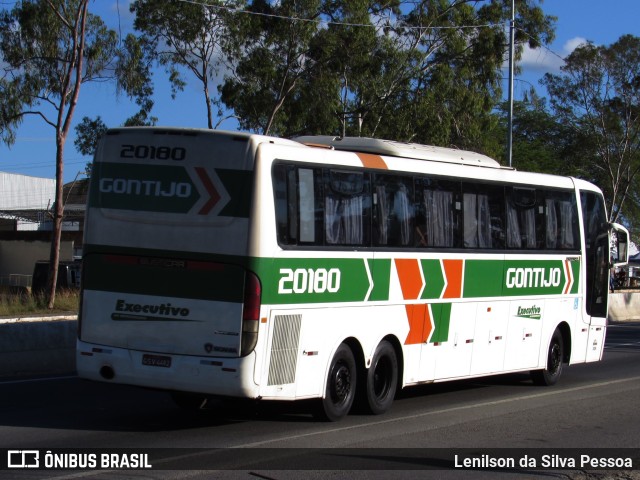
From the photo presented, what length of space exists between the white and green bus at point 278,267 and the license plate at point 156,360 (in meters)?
0.02

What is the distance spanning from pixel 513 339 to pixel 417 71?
28.4 metres

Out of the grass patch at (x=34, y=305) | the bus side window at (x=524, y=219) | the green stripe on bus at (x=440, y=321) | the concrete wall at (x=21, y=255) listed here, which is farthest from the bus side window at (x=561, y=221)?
the concrete wall at (x=21, y=255)

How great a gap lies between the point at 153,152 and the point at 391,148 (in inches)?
140

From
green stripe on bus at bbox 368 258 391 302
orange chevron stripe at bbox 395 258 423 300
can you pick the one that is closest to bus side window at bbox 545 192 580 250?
orange chevron stripe at bbox 395 258 423 300

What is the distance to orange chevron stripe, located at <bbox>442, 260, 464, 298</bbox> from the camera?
1345 cm

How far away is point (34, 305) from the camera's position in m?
29.9

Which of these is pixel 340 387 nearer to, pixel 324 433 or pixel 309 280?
pixel 324 433

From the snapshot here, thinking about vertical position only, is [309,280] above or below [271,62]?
below

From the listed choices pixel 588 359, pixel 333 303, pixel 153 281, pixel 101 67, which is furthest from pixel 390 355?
pixel 101 67

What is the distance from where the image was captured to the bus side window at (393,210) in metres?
12.2

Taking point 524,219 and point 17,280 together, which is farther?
point 17,280

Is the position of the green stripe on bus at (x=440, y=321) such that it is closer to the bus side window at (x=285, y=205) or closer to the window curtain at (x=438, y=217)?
the window curtain at (x=438, y=217)

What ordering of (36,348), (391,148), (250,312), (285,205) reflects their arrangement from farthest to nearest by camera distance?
(36,348) < (391,148) < (285,205) < (250,312)

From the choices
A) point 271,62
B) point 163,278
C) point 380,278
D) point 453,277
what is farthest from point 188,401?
point 271,62
